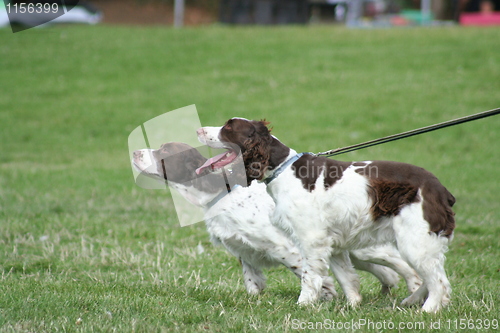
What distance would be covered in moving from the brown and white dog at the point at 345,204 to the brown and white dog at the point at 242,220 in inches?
12.7

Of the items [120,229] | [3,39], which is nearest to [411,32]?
[3,39]

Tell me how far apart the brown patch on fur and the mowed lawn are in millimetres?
661

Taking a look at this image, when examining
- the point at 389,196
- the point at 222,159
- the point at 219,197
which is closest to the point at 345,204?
the point at 389,196

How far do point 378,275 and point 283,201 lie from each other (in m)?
1.21

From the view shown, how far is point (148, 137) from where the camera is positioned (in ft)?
17.5

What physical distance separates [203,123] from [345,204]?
10.7 m

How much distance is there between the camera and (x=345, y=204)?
172 inches

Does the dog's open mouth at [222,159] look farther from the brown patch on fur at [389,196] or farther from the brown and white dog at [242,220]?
the brown patch on fur at [389,196]

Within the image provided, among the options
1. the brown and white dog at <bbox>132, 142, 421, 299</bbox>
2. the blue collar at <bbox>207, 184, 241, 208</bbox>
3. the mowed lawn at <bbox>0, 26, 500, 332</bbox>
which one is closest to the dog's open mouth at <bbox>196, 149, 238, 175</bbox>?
the brown and white dog at <bbox>132, 142, 421, 299</bbox>

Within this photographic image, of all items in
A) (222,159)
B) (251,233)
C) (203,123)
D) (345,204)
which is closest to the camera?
(345,204)

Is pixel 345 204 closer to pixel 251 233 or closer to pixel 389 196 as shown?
pixel 389 196

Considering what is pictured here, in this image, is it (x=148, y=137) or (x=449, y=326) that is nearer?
(x=449, y=326)

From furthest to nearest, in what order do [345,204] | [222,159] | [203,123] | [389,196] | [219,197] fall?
[203,123], [219,197], [222,159], [345,204], [389,196]

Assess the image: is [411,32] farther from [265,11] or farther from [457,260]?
[457,260]
